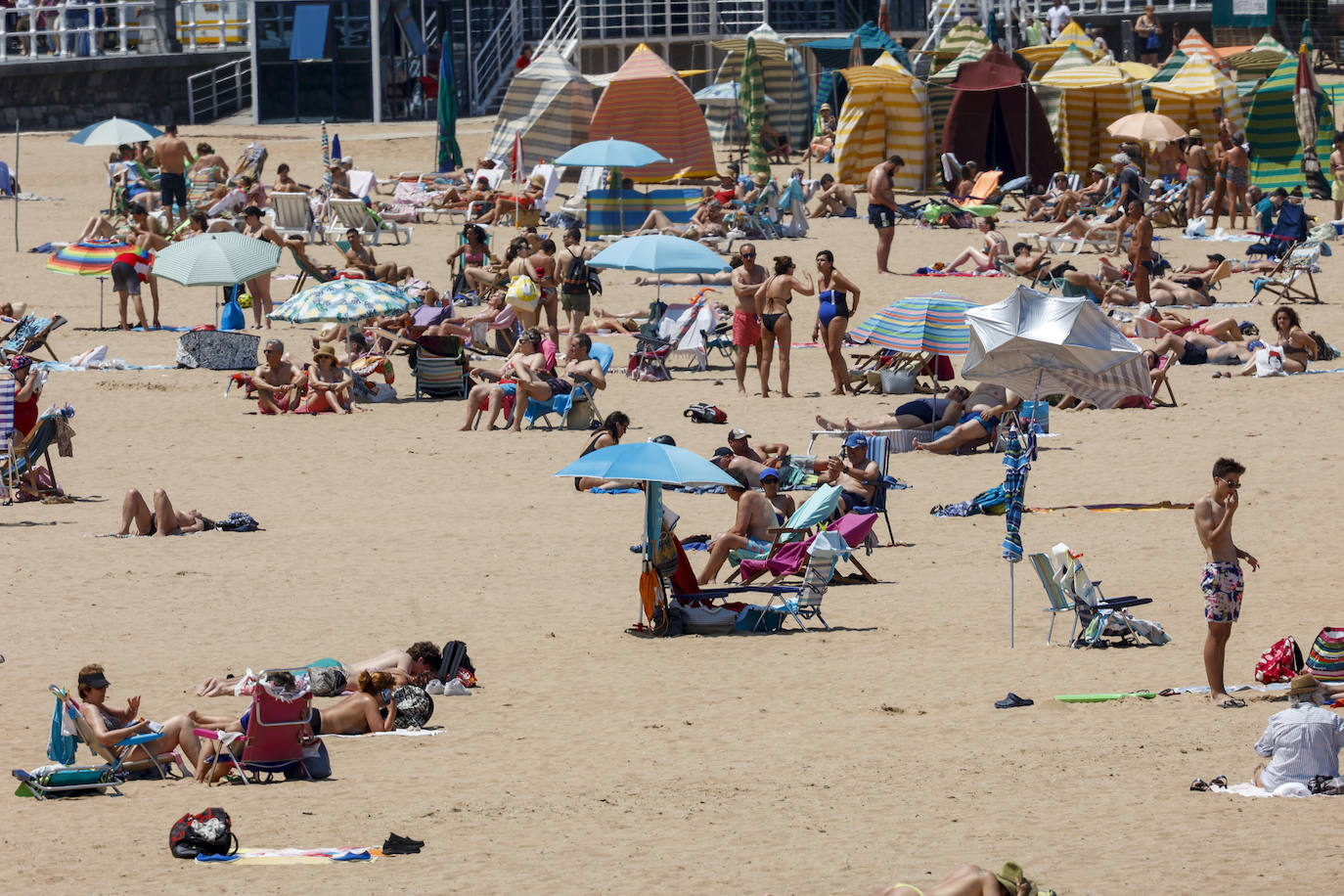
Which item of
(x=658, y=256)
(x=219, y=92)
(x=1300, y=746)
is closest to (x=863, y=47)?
(x=219, y=92)

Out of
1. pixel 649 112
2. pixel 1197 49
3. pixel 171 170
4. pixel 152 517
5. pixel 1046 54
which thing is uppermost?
pixel 1197 49

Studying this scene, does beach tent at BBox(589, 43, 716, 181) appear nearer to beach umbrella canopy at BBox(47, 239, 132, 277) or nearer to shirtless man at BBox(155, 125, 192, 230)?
shirtless man at BBox(155, 125, 192, 230)

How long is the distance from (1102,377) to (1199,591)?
1.64 metres

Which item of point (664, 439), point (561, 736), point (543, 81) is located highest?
point (543, 81)

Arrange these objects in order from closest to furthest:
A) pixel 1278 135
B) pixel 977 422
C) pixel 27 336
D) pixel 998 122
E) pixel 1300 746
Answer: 1. pixel 1300 746
2. pixel 977 422
3. pixel 27 336
4. pixel 1278 135
5. pixel 998 122

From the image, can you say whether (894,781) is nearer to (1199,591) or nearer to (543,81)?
(1199,591)

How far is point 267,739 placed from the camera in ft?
25.5

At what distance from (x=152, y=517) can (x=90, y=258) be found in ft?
28.4

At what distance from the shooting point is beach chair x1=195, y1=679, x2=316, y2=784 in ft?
25.5

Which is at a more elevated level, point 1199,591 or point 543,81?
point 543,81

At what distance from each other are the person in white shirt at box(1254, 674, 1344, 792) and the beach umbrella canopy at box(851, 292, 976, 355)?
8359 mm

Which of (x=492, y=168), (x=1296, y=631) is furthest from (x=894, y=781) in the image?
(x=492, y=168)

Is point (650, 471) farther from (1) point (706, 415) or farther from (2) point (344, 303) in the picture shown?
(2) point (344, 303)

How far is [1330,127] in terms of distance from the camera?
3069 cm
